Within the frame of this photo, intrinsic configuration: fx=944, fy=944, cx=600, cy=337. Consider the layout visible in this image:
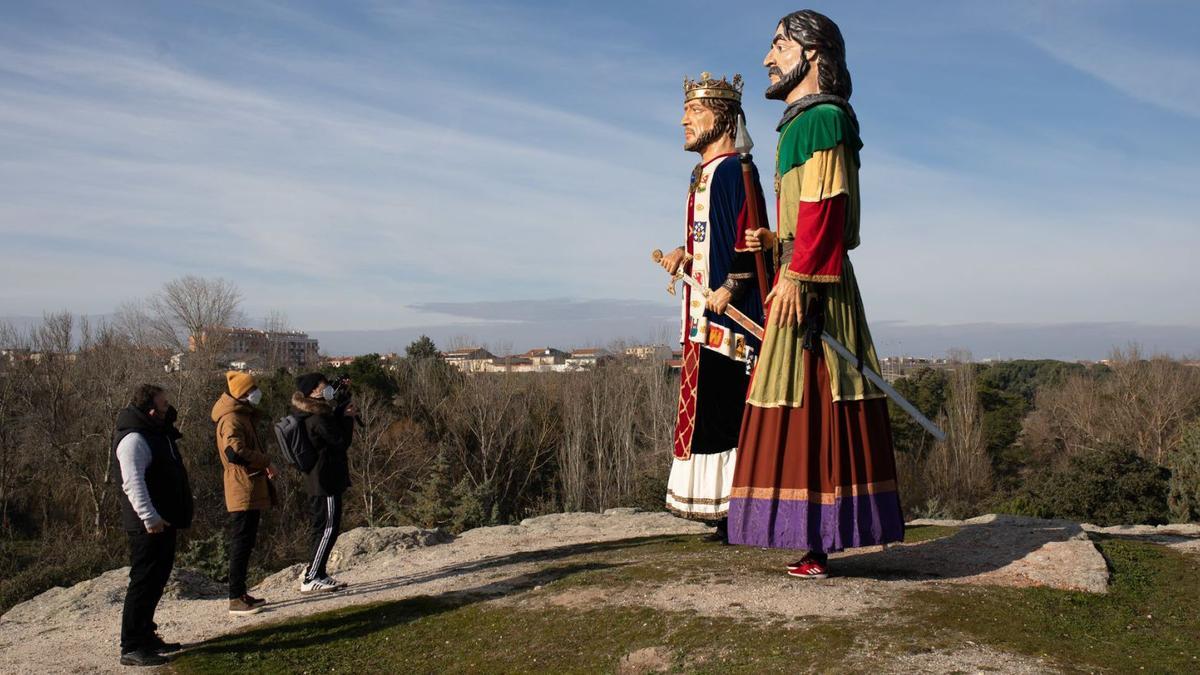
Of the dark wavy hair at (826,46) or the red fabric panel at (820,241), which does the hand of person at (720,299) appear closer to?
the red fabric panel at (820,241)

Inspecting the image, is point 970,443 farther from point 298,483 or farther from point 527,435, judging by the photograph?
point 298,483

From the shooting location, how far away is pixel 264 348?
5734 centimetres

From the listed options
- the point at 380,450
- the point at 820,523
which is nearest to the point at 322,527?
the point at 820,523

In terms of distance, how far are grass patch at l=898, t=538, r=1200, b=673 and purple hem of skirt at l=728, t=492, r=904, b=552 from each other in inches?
22.3

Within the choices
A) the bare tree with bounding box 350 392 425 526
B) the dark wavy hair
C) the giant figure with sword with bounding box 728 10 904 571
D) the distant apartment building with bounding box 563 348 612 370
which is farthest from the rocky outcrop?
the distant apartment building with bounding box 563 348 612 370

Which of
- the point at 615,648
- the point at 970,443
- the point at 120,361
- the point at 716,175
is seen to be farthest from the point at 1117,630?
the point at 120,361

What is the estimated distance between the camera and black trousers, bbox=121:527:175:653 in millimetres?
7668

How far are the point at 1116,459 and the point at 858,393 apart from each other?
1395 centimetres

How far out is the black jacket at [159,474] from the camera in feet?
25.2

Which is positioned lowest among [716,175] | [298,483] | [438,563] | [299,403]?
[298,483]

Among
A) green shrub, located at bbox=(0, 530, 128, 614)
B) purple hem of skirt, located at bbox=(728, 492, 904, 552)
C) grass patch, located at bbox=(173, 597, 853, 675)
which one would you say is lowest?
green shrub, located at bbox=(0, 530, 128, 614)

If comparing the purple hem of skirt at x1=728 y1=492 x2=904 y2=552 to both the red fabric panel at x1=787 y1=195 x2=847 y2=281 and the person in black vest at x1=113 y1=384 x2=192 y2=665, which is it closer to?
the red fabric panel at x1=787 y1=195 x2=847 y2=281

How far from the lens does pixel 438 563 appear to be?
1124 cm

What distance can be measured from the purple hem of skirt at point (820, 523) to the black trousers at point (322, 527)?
436 cm
